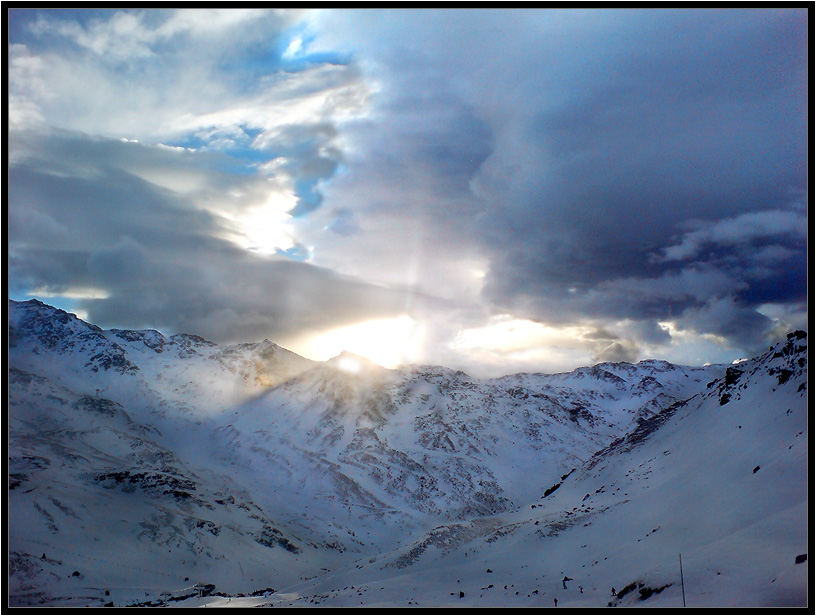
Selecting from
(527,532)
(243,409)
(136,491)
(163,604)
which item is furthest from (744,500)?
(243,409)

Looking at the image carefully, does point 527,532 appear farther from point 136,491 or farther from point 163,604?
point 136,491

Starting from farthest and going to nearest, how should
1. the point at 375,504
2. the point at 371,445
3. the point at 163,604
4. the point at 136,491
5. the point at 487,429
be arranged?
the point at 487,429 → the point at 371,445 → the point at 375,504 → the point at 136,491 → the point at 163,604

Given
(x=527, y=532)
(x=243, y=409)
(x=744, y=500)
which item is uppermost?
(x=243, y=409)

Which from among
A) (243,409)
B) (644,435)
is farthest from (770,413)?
(243,409)

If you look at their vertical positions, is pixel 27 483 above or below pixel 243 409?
below

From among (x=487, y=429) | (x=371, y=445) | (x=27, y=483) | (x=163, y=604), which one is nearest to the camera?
(x=163, y=604)

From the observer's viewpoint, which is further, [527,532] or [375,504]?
[375,504]
